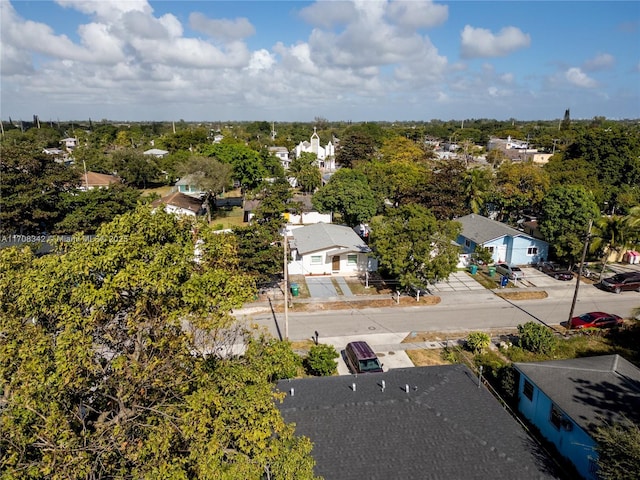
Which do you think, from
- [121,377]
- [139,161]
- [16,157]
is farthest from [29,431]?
[139,161]

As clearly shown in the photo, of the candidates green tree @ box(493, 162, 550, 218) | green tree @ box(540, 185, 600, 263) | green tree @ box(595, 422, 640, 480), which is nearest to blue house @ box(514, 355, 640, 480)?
green tree @ box(595, 422, 640, 480)

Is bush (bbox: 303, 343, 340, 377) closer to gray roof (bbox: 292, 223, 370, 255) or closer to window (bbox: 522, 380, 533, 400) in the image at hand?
window (bbox: 522, 380, 533, 400)

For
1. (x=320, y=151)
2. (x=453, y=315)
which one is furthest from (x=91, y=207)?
(x=320, y=151)

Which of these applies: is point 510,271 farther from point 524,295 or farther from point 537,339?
point 537,339

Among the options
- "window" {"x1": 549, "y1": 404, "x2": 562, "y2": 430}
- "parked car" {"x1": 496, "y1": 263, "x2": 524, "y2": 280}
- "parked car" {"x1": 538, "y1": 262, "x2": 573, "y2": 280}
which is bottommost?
"parked car" {"x1": 538, "y1": 262, "x2": 573, "y2": 280}

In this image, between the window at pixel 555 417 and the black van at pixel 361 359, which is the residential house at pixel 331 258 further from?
the window at pixel 555 417

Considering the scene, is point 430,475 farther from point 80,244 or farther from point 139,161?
point 139,161
